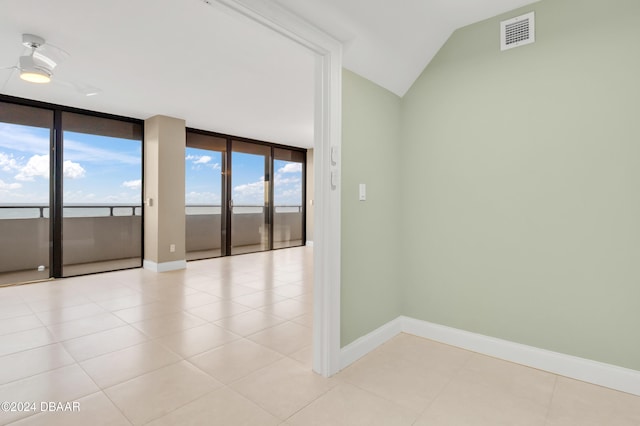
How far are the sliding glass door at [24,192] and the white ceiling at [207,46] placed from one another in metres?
0.38

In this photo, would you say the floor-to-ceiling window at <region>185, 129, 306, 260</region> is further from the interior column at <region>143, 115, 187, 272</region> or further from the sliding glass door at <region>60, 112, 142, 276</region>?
the sliding glass door at <region>60, 112, 142, 276</region>

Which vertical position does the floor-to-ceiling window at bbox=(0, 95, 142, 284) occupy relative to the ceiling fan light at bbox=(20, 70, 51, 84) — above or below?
below

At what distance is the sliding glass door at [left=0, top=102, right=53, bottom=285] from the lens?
4273mm

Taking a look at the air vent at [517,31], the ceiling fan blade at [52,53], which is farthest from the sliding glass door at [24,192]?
the air vent at [517,31]

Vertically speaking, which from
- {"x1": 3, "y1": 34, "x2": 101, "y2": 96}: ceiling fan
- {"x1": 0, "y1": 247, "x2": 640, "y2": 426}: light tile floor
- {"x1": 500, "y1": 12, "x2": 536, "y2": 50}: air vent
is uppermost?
{"x1": 3, "y1": 34, "x2": 101, "y2": 96}: ceiling fan

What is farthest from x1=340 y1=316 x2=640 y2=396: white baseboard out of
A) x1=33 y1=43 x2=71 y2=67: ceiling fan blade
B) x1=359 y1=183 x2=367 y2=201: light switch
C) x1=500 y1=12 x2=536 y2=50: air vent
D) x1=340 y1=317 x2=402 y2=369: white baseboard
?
x1=33 y1=43 x2=71 y2=67: ceiling fan blade

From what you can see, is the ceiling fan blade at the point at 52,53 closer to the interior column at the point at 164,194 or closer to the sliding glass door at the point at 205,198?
the interior column at the point at 164,194

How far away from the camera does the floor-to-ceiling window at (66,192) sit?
4352 millimetres

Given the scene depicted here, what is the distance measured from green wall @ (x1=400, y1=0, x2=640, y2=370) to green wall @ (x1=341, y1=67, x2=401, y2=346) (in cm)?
15

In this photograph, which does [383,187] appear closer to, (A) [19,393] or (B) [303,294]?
(B) [303,294]

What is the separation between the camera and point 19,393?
6.22 feet

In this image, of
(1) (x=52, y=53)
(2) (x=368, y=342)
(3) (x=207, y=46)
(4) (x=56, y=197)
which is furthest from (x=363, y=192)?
(4) (x=56, y=197)

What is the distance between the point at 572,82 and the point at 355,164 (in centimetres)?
150

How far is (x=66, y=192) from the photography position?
15.9 feet
